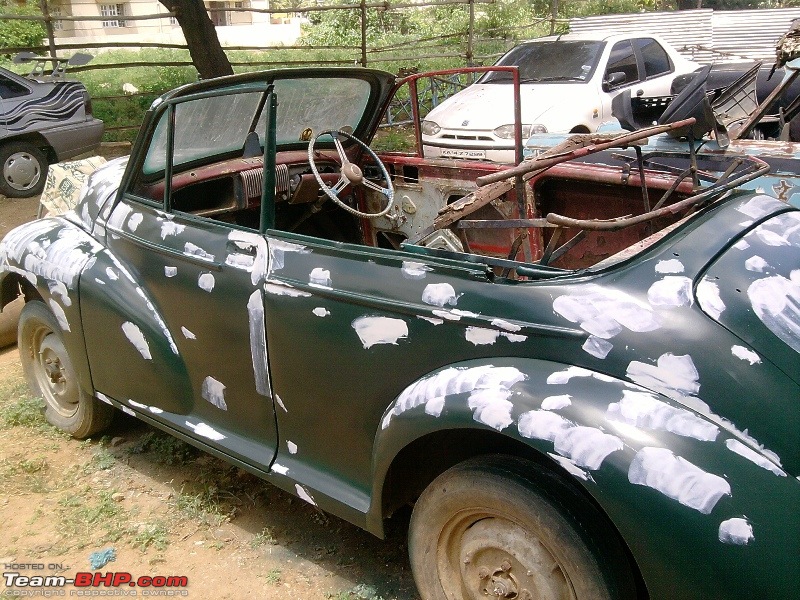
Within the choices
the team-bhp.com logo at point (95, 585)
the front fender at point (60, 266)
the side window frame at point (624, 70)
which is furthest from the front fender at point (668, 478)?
the side window frame at point (624, 70)

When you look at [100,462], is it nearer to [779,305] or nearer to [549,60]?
[779,305]

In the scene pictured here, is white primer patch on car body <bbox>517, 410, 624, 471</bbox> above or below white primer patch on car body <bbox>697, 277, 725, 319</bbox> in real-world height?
below

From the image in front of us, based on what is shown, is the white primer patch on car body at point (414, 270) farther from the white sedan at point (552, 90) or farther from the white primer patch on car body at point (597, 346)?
the white sedan at point (552, 90)

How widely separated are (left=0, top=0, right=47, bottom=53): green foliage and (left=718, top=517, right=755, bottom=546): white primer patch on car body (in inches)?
854

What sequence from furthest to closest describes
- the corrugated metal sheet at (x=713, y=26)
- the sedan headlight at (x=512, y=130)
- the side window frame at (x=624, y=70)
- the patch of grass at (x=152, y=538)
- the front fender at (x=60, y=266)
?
the corrugated metal sheet at (x=713, y=26) → the side window frame at (x=624, y=70) → the sedan headlight at (x=512, y=130) → the front fender at (x=60, y=266) → the patch of grass at (x=152, y=538)

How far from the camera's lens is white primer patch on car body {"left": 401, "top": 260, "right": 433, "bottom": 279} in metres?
2.30

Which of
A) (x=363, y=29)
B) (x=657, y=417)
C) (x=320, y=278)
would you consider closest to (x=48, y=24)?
(x=363, y=29)

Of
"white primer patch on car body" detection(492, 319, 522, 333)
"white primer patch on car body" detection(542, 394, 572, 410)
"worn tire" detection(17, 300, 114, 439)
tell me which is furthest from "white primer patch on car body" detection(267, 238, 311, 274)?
"worn tire" detection(17, 300, 114, 439)

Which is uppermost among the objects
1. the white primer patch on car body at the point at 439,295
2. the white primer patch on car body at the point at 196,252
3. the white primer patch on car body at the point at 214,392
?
the white primer patch on car body at the point at 439,295

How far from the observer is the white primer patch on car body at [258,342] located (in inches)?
106

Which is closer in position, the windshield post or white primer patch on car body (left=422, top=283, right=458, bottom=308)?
white primer patch on car body (left=422, top=283, right=458, bottom=308)

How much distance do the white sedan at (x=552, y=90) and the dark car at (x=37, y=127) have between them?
4480 mm

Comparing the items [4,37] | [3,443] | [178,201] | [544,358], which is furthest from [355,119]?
[4,37]

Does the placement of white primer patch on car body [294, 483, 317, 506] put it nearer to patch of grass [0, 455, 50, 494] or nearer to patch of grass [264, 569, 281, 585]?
patch of grass [264, 569, 281, 585]
